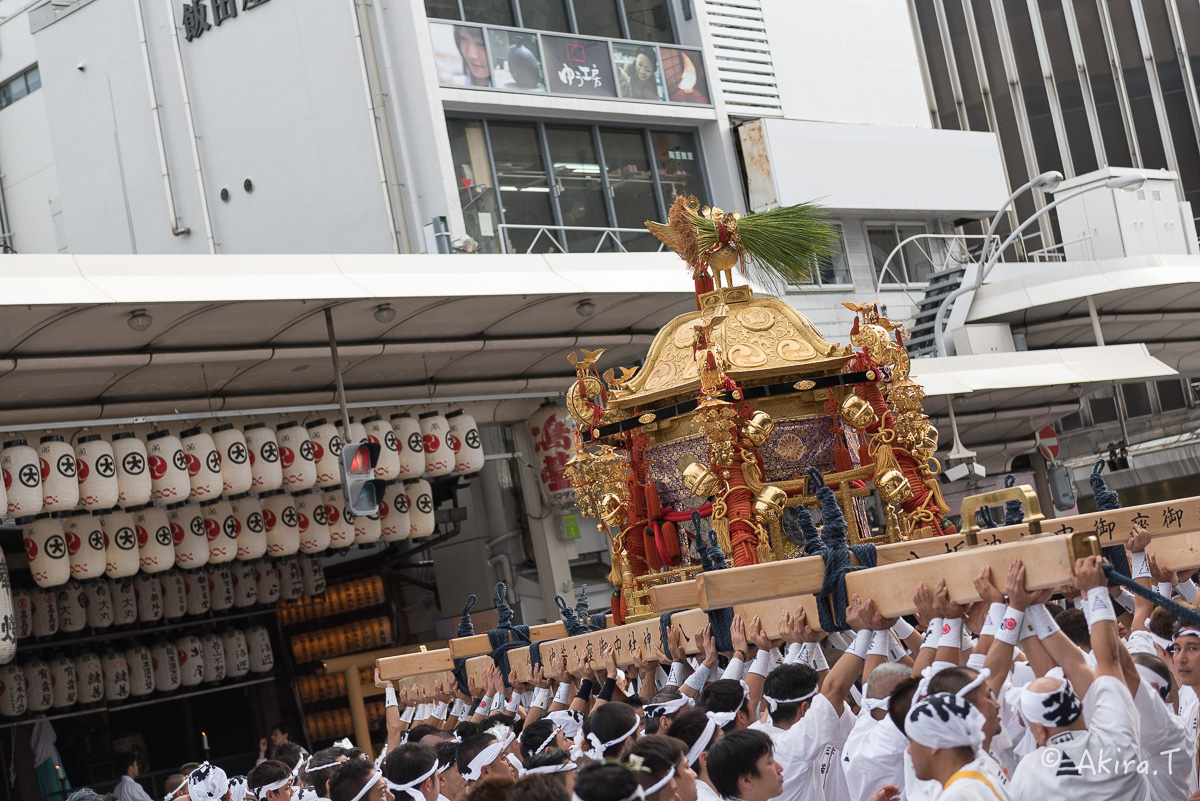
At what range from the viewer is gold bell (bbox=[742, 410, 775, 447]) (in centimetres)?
686

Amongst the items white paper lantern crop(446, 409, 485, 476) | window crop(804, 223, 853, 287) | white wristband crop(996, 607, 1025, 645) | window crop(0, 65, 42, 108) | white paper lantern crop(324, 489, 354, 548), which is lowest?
white wristband crop(996, 607, 1025, 645)

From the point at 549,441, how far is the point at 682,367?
23.6 ft

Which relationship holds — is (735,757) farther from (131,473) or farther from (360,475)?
(131,473)

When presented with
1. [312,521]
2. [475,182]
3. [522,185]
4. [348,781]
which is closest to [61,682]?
[312,521]

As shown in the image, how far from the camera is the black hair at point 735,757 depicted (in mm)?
4148

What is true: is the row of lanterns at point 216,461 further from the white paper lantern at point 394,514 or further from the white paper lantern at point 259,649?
the white paper lantern at point 259,649

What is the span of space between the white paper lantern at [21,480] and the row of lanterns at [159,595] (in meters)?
2.43

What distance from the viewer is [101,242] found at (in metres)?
21.1

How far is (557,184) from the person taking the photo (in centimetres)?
1786

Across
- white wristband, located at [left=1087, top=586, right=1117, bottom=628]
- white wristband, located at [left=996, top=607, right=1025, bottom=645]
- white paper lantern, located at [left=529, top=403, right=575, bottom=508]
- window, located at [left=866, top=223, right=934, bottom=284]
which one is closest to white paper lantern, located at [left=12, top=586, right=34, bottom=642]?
white paper lantern, located at [left=529, top=403, right=575, bottom=508]

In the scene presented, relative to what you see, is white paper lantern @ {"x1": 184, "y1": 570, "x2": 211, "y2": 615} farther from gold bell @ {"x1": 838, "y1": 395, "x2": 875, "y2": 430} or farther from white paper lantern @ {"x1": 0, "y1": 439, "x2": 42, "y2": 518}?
gold bell @ {"x1": 838, "y1": 395, "x2": 875, "y2": 430}

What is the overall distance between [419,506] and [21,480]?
3.83 m

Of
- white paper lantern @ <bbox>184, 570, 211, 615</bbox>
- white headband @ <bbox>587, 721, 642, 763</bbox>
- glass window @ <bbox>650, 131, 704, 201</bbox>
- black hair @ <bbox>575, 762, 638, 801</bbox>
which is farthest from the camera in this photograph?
glass window @ <bbox>650, 131, 704, 201</bbox>

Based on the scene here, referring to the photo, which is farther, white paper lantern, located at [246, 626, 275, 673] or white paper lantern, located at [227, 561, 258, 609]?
white paper lantern, located at [246, 626, 275, 673]
